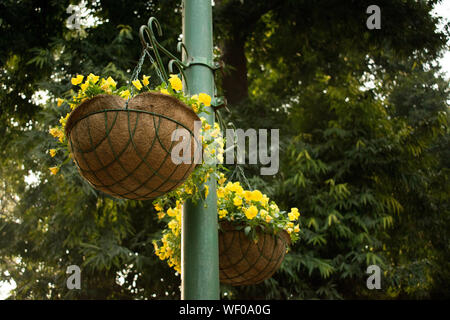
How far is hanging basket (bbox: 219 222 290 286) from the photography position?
199cm

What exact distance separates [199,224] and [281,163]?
418 cm

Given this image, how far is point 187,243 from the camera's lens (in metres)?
1.74

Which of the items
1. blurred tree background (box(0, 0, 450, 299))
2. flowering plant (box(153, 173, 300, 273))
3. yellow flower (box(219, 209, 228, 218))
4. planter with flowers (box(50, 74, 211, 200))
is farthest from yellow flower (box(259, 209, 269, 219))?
blurred tree background (box(0, 0, 450, 299))

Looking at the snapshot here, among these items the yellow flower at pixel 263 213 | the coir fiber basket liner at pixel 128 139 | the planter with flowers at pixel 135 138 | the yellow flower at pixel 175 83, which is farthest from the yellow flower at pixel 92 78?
the yellow flower at pixel 263 213

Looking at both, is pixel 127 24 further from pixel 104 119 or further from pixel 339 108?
pixel 104 119

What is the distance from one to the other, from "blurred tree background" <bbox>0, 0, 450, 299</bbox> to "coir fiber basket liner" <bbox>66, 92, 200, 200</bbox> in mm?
3043

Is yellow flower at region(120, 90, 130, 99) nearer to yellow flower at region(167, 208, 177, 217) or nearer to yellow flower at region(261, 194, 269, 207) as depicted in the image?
yellow flower at region(167, 208, 177, 217)

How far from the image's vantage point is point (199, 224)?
1.75 metres

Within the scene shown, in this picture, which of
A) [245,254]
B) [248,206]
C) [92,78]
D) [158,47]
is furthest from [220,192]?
[92,78]

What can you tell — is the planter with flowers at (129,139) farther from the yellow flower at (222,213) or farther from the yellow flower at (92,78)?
the yellow flower at (222,213)

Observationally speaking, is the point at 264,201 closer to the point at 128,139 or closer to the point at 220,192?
the point at 220,192

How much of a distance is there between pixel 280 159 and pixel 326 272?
1523mm

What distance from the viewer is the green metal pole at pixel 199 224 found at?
1684 millimetres

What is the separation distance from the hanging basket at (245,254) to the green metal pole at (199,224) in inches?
9.1
